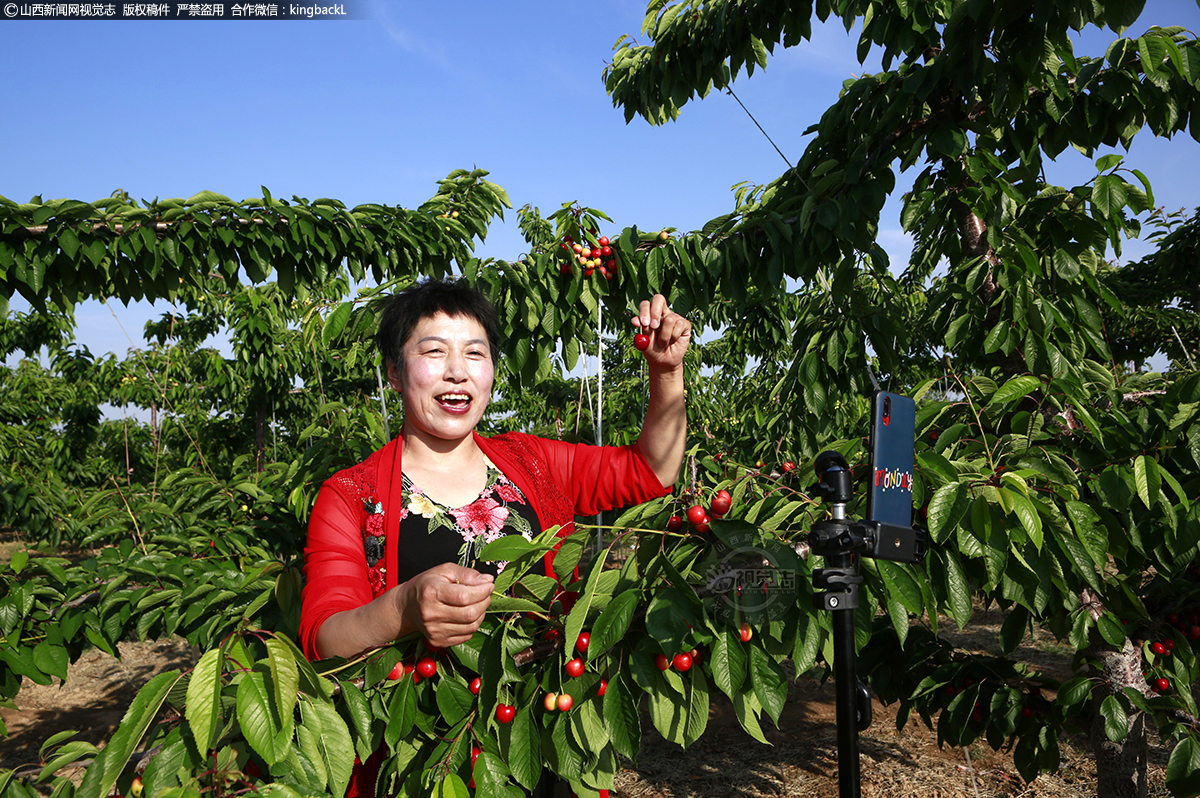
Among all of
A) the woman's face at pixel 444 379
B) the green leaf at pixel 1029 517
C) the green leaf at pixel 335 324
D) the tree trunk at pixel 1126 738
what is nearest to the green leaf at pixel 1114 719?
the tree trunk at pixel 1126 738

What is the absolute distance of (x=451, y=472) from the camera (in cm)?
158

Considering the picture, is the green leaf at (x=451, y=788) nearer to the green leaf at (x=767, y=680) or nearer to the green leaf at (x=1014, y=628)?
the green leaf at (x=767, y=680)

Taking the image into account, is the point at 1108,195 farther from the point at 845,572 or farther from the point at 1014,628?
the point at 845,572

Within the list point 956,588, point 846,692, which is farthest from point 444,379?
point 956,588

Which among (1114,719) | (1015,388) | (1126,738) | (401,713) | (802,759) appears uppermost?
(1015,388)

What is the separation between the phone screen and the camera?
1.00 meters

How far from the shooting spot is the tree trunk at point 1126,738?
84.3 inches

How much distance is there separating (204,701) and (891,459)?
1.00m

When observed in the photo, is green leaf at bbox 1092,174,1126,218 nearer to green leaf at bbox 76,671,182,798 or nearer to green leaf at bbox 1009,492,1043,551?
green leaf at bbox 1009,492,1043,551

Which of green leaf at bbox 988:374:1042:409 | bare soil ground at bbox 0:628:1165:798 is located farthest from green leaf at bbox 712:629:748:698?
bare soil ground at bbox 0:628:1165:798

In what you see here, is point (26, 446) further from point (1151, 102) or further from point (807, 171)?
point (1151, 102)

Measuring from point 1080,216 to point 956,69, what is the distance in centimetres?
62

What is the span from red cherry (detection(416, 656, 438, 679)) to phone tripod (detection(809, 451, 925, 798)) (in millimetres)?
625
